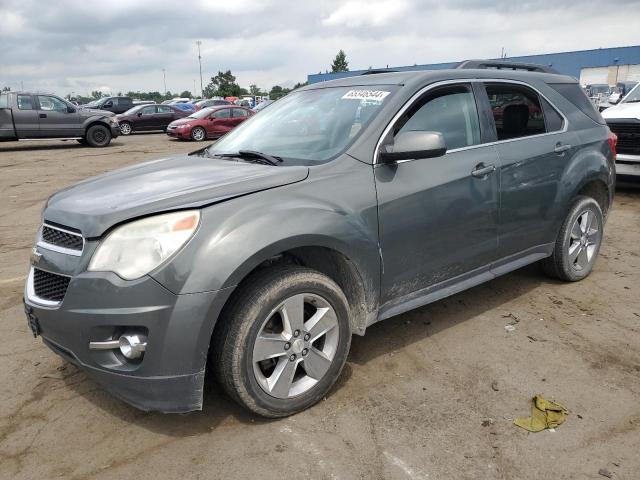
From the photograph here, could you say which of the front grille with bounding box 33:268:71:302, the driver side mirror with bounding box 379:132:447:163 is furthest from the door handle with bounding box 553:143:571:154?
the front grille with bounding box 33:268:71:302

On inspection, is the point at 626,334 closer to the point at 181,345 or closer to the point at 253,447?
the point at 253,447

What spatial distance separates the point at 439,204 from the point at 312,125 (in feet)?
3.16

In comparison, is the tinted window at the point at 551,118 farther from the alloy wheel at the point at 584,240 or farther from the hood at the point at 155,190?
the hood at the point at 155,190

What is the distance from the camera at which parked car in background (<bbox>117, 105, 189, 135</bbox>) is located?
23578 mm

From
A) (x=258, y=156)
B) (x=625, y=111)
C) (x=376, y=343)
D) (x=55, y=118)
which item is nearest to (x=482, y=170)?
(x=376, y=343)

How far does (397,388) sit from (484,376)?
0.55 metres

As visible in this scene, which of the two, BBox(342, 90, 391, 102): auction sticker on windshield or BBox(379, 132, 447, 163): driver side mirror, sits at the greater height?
BBox(342, 90, 391, 102): auction sticker on windshield

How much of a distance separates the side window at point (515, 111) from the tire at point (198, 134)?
1761 centimetres

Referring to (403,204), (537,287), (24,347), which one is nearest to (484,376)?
(403,204)

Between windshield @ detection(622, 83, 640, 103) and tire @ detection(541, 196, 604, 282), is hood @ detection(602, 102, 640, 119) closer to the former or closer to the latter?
windshield @ detection(622, 83, 640, 103)

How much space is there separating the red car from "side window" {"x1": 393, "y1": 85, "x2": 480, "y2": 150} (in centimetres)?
1727

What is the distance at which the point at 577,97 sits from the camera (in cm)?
441

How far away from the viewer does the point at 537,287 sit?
4.47 meters

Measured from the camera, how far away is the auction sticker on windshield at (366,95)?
126 inches
